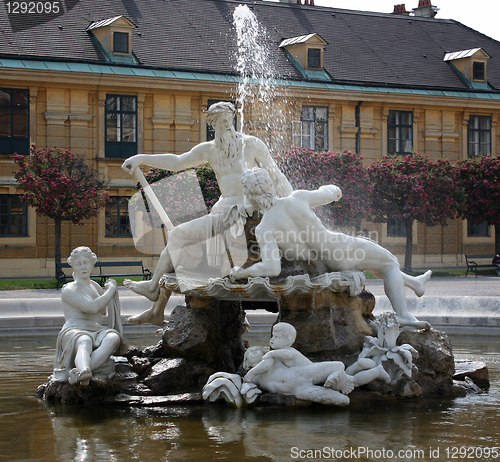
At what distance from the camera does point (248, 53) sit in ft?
107

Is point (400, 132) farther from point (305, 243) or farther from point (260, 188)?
point (260, 188)

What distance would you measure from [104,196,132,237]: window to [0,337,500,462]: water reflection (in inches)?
825

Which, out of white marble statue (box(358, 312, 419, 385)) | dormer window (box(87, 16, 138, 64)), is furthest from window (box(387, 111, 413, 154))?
white marble statue (box(358, 312, 419, 385))

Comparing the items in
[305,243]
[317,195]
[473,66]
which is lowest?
[305,243]

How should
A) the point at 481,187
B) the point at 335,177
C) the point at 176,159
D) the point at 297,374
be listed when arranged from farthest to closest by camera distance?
the point at 481,187
the point at 335,177
the point at 176,159
the point at 297,374

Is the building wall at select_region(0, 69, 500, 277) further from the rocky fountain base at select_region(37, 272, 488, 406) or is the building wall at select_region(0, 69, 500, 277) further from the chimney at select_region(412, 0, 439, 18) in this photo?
the rocky fountain base at select_region(37, 272, 488, 406)

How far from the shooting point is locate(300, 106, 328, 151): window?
99.3 ft

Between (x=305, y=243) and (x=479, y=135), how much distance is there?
28067mm

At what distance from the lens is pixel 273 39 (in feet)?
105

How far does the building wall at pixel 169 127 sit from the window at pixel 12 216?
0.32m

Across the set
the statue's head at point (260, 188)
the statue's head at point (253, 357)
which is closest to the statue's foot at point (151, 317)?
the statue's head at point (253, 357)

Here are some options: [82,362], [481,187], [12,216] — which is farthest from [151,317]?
[481,187]

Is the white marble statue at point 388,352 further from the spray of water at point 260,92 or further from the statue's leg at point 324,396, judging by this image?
the spray of water at point 260,92

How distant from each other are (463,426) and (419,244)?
26570 millimetres
